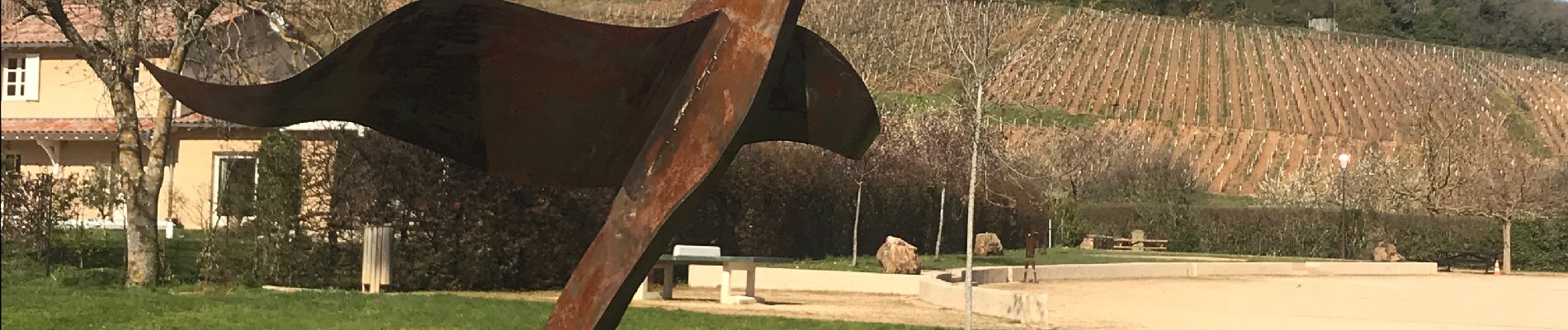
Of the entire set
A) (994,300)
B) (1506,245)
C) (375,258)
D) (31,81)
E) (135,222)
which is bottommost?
(994,300)

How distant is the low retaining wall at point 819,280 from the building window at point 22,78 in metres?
18.1

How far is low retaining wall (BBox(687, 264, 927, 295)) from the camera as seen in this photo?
21344 millimetres

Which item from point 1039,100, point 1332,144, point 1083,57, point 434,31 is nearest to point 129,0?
point 434,31

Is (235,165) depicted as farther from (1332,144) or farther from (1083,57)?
(1083,57)

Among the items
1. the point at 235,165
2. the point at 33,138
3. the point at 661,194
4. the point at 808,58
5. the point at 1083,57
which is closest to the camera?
the point at 661,194

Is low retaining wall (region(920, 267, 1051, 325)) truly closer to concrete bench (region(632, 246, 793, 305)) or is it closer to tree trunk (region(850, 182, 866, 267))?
concrete bench (region(632, 246, 793, 305))

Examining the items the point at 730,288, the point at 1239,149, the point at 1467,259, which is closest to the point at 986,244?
the point at 1467,259

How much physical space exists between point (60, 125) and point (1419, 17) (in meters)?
129

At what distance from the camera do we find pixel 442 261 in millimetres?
17875

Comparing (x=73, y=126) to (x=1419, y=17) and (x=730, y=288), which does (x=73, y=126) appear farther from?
(x=1419, y=17)

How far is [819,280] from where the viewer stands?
22062 millimetres

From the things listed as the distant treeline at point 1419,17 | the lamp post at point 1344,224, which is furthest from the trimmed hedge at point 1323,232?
the distant treeline at point 1419,17

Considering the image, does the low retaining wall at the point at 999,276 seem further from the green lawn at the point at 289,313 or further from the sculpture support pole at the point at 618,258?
the sculpture support pole at the point at 618,258

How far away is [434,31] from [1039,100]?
7099 cm
